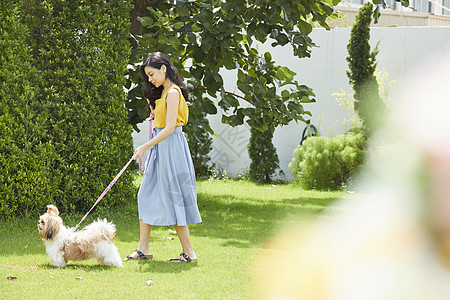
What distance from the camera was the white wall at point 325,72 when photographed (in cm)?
1085

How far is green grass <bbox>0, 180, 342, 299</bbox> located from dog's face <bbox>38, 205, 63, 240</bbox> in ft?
0.84

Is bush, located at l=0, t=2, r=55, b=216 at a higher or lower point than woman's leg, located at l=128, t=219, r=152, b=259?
higher

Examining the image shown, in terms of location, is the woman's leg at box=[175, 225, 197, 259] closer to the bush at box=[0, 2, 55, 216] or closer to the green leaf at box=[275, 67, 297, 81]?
the bush at box=[0, 2, 55, 216]

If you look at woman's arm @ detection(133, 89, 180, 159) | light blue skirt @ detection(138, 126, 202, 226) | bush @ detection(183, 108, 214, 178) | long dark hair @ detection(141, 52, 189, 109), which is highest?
long dark hair @ detection(141, 52, 189, 109)

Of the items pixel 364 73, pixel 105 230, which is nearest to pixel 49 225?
pixel 105 230

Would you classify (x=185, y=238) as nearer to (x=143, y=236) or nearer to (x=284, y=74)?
(x=143, y=236)

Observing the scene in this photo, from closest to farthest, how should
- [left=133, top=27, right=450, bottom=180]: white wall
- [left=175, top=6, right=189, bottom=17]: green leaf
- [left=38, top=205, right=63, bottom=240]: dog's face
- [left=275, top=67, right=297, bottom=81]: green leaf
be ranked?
[left=38, top=205, right=63, bottom=240]: dog's face
[left=175, top=6, right=189, bottom=17]: green leaf
[left=275, top=67, right=297, bottom=81]: green leaf
[left=133, top=27, right=450, bottom=180]: white wall

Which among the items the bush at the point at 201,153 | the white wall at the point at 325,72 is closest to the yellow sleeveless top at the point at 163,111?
the white wall at the point at 325,72

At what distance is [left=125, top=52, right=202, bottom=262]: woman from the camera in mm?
4703

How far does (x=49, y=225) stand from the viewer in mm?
4336

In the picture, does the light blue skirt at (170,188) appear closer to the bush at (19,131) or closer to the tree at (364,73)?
the bush at (19,131)

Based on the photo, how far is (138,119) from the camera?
8.00 metres

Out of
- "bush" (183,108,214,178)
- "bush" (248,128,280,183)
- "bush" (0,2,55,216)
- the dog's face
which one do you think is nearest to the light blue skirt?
the dog's face

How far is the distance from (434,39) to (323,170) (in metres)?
3.02
